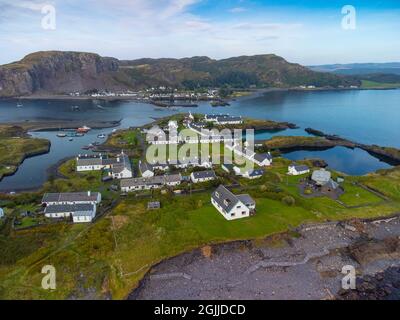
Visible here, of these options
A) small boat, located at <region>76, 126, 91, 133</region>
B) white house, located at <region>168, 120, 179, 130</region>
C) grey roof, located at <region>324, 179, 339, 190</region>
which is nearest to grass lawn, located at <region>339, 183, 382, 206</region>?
grey roof, located at <region>324, 179, 339, 190</region>

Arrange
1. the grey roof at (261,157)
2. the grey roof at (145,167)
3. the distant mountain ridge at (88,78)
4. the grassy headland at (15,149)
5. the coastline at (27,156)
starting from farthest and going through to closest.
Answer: the distant mountain ridge at (88,78)
the grassy headland at (15,149)
the grey roof at (261,157)
the coastline at (27,156)
the grey roof at (145,167)

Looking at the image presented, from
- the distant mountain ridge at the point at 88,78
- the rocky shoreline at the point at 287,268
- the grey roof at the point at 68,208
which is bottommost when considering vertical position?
the rocky shoreline at the point at 287,268

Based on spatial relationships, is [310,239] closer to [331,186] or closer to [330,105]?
[331,186]

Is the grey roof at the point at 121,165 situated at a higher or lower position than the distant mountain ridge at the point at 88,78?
lower

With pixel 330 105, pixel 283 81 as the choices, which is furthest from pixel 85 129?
pixel 283 81

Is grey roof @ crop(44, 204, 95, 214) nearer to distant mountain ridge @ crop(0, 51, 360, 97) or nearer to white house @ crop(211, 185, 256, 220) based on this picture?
white house @ crop(211, 185, 256, 220)

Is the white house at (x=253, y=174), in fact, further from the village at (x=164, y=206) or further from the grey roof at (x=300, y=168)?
the grey roof at (x=300, y=168)

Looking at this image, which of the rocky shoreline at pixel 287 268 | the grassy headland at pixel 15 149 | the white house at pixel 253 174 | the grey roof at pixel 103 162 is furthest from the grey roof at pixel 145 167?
the grassy headland at pixel 15 149
